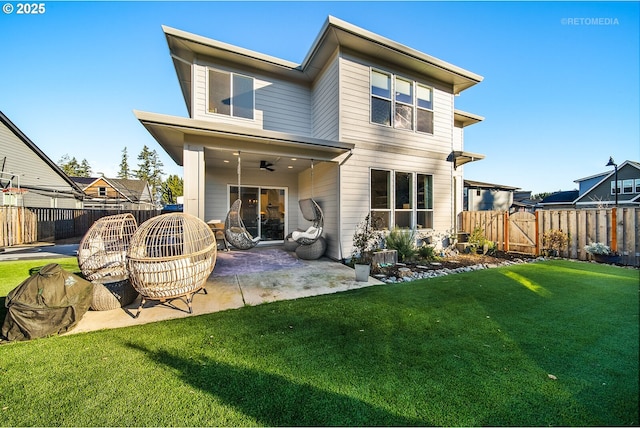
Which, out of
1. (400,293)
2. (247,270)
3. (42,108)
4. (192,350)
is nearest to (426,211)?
(400,293)

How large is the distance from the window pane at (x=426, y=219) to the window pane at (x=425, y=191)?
195 millimetres

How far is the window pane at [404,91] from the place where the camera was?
7.12m

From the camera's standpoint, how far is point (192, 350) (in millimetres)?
2354

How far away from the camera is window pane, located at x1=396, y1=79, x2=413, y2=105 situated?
7121mm

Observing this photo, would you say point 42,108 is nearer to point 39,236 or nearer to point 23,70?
point 23,70

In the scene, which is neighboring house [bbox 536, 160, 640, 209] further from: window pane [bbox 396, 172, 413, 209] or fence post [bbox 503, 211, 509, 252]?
window pane [bbox 396, 172, 413, 209]

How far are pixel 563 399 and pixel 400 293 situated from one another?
2325 mm

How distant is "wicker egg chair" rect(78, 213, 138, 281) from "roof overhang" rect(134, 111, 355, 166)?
1.82 meters

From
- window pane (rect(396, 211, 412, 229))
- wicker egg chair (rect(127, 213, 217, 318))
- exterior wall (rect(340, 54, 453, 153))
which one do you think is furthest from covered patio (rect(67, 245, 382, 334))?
exterior wall (rect(340, 54, 453, 153))

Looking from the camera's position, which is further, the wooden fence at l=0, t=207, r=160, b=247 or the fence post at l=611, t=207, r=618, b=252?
the wooden fence at l=0, t=207, r=160, b=247

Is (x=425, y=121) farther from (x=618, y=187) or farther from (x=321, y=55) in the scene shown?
(x=618, y=187)

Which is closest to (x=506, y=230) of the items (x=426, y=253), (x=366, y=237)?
(x=426, y=253)

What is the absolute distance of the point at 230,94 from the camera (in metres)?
6.91

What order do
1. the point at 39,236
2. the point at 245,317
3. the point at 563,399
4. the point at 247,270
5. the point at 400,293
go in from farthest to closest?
the point at 39,236
the point at 247,270
the point at 400,293
the point at 245,317
the point at 563,399
